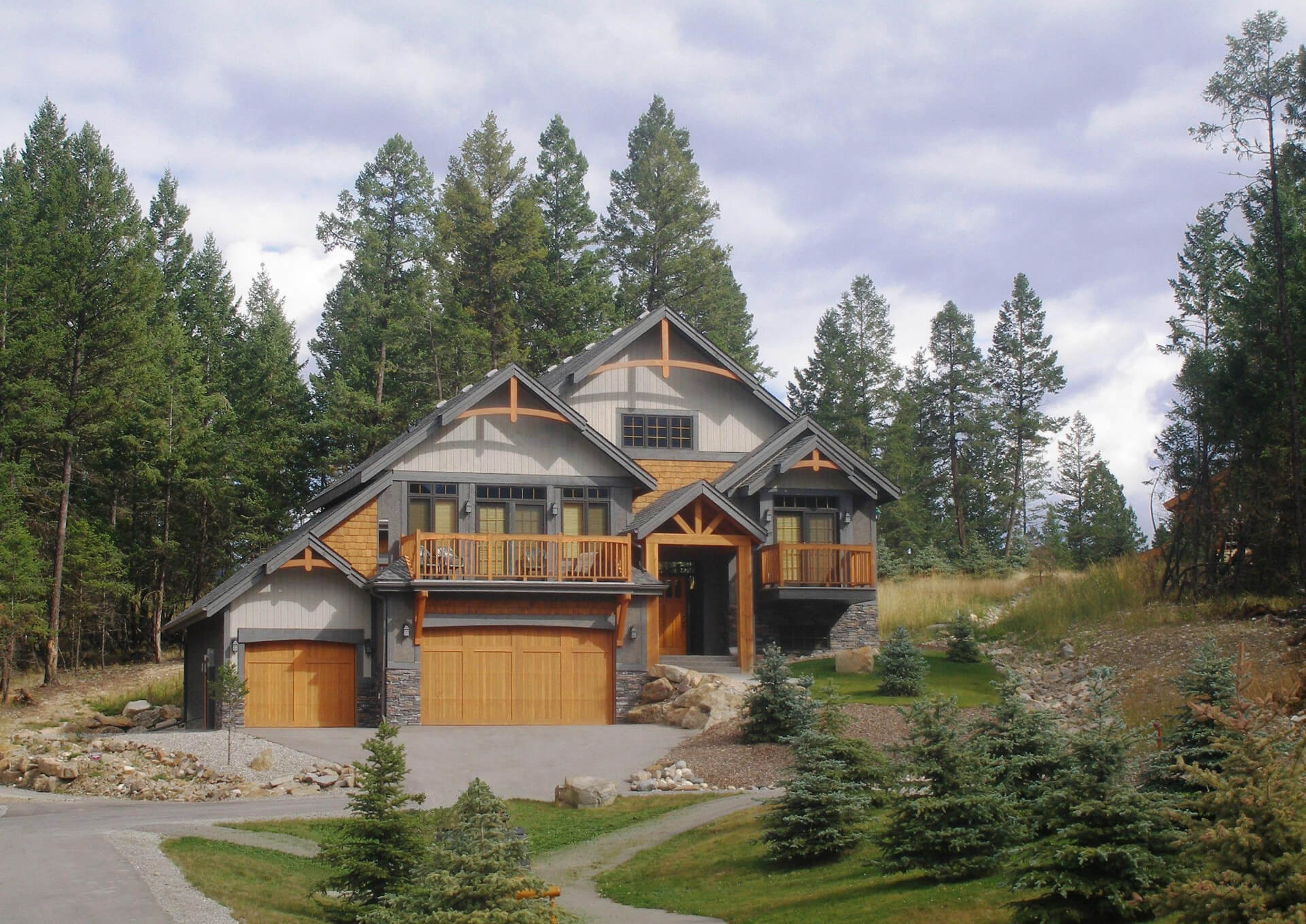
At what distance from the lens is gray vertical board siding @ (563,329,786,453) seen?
1287 inches

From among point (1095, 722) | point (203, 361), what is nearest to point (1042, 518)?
point (203, 361)

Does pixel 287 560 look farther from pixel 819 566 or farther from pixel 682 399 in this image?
pixel 819 566

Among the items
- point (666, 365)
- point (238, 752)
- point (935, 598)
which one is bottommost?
point (238, 752)

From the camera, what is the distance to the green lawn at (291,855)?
531 inches

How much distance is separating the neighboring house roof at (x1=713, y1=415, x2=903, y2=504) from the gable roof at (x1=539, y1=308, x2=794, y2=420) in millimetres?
1070

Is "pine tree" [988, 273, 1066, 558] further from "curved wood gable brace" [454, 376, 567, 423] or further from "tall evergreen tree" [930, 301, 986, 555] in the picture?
"curved wood gable brace" [454, 376, 567, 423]

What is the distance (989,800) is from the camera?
13.1 meters

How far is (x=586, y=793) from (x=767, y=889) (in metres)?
6.91

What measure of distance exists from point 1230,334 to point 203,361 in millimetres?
37289

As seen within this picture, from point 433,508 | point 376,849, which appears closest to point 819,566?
point 433,508

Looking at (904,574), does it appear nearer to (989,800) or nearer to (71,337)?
(71,337)

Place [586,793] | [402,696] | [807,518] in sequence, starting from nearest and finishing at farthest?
[586,793]
[402,696]
[807,518]

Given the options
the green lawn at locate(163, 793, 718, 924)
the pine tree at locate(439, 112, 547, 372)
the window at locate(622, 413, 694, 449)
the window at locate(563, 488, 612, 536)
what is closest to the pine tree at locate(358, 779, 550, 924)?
the green lawn at locate(163, 793, 718, 924)

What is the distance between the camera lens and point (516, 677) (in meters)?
28.2
